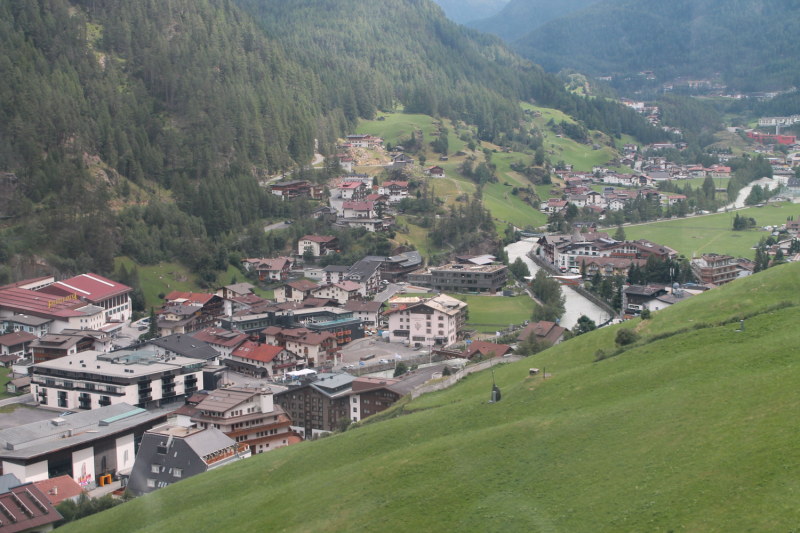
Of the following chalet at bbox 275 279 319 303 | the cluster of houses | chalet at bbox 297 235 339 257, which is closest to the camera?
chalet at bbox 275 279 319 303

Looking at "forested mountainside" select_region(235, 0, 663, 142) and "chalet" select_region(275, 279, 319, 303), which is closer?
"chalet" select_region(275, 279, 319, 303)

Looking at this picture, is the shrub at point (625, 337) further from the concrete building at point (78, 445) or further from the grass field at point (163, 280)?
the grass field at point (163, 280)

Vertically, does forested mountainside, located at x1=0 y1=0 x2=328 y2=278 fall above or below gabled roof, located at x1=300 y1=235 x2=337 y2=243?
above

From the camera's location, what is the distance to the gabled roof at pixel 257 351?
136ft

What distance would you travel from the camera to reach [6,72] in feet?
209

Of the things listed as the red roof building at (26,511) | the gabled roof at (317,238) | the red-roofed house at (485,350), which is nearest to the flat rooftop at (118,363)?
the red roof building at (26,511)

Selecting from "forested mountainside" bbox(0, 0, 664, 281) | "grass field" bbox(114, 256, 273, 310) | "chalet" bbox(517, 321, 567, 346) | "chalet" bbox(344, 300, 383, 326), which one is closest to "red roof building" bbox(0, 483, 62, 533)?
"chalet" bbox(517, 321, 567, 346)

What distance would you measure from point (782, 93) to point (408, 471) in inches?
7262

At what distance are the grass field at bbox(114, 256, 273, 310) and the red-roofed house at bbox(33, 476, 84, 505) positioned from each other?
29262mm

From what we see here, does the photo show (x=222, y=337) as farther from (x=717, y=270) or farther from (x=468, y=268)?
(x=717, y=270)

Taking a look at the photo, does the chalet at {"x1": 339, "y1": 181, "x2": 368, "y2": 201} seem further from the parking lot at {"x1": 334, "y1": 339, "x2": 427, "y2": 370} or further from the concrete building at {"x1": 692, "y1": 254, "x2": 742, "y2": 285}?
the concrete building at {"x1": 692, "y1": 254, "x2": 742, "y2": 285}

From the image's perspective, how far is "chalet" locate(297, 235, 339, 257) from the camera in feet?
217

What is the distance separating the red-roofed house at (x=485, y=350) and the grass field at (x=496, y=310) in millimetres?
9332

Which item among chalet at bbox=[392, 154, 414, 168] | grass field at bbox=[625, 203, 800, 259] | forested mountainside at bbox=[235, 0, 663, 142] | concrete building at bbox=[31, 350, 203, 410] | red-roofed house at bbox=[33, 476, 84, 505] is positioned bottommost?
grass field at bbox=[625, 203, 800, 259]
